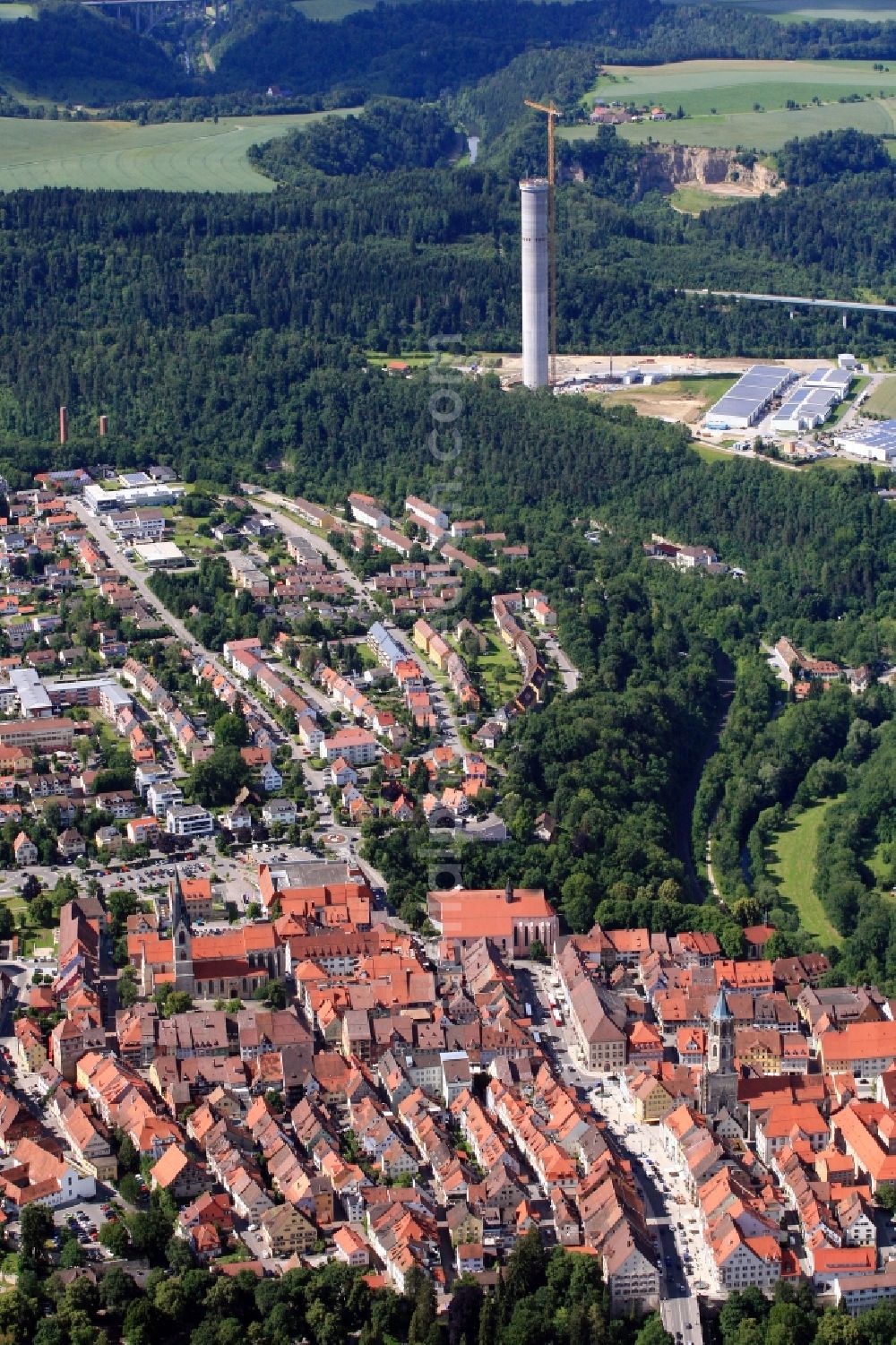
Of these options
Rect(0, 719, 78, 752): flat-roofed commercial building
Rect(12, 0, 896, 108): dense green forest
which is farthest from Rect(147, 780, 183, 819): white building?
Rect(12, 0, 896, 108): dense green forest

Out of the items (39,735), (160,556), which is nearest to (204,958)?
(39,735)

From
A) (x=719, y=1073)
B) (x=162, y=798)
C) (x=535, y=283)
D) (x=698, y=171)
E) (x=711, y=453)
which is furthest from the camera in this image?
(x=698, y=171)

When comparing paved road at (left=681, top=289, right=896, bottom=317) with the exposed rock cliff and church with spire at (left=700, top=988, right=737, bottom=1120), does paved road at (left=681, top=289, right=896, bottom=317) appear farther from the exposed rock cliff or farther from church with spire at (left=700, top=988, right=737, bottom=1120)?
church with spire at (left=700, top=988, right=737, bottom=1120)

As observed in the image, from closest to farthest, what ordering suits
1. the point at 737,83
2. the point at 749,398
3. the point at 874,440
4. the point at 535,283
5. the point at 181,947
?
the point at 181,947 → the point at 874,440 → the point at 749,398 → the point at 535,283 → the point at 737,83

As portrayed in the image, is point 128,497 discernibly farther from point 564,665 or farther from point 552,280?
point 552,280

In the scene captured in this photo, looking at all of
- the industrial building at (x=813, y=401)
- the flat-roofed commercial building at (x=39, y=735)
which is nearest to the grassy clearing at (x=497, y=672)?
the flat-roofed commercial building at (x=39, y=735)

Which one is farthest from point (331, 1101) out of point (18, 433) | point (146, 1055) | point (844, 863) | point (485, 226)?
point (485, 226)
